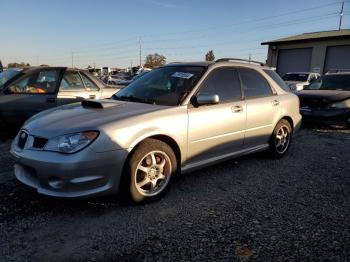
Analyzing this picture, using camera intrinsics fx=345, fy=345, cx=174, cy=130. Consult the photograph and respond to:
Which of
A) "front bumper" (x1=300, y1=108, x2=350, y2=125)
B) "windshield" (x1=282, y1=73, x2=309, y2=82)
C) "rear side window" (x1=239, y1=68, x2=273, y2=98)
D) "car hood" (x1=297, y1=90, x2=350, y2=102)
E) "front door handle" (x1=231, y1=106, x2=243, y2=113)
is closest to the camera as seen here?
"front door handle" (x1=231, y1=106, x2=243, y2=113)

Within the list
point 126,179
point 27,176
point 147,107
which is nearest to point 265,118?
point 147,107

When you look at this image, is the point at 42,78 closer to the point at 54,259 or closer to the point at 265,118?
the point at 265,118

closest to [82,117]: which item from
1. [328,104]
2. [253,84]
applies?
[253,84]

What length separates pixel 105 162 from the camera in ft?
10.9

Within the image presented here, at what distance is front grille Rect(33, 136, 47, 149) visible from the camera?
11.2ft

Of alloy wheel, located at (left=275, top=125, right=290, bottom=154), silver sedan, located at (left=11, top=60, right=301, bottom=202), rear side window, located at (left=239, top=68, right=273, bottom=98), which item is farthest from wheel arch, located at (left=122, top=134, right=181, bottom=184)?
alloy wheel, located at (left=275, top=125, right=290, bottom=154)

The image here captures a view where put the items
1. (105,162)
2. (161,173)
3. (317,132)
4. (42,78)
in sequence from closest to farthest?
(105,162), (161,173), (42,78), (317,132)

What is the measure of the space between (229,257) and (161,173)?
136 centimetres

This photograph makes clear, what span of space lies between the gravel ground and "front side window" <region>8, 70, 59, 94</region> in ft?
7.87

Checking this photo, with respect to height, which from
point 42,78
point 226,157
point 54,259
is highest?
point 42,78

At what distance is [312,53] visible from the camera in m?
27.4

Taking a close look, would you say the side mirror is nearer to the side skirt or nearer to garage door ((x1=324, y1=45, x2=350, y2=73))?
the side skirt

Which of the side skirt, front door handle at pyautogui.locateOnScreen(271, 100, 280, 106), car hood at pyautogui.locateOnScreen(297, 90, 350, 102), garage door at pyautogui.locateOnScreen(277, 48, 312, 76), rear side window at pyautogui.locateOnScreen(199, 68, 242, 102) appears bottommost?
the side skirt

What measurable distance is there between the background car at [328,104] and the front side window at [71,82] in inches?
220
